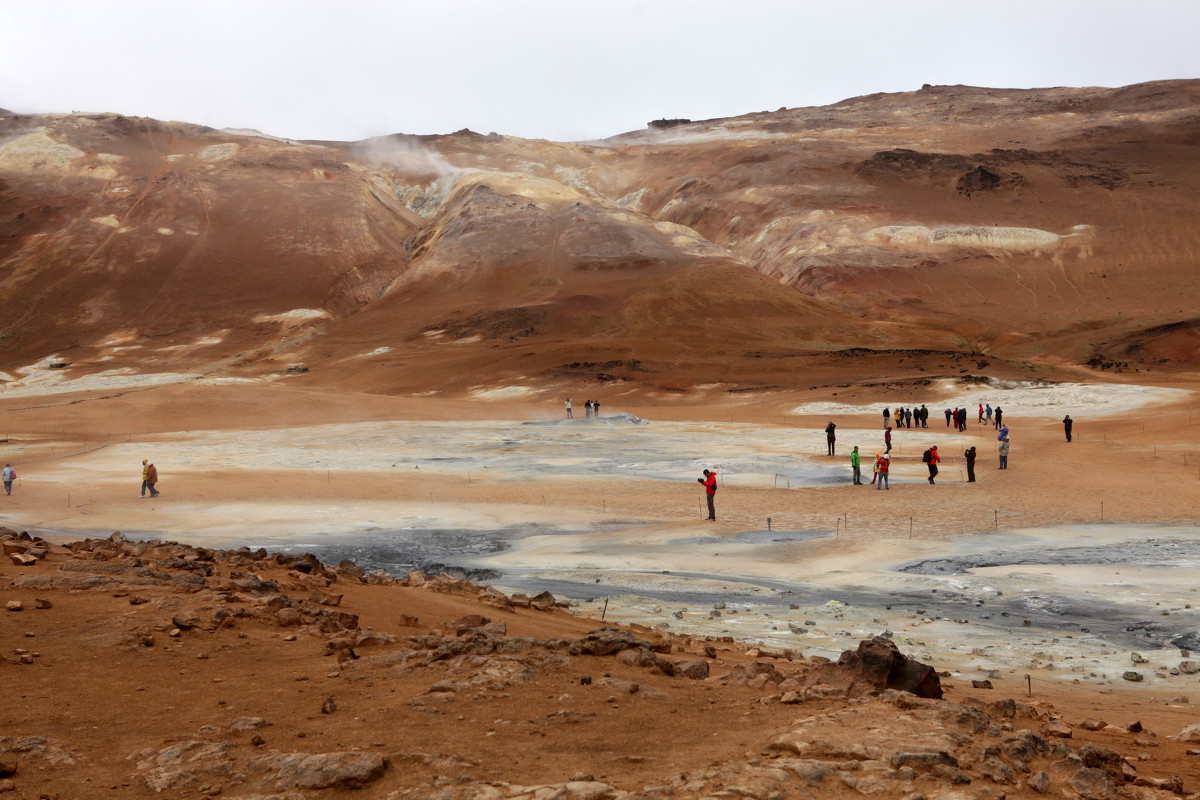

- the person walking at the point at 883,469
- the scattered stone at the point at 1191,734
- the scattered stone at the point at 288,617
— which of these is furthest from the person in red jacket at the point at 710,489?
the scattered stone at the point at 1191,734

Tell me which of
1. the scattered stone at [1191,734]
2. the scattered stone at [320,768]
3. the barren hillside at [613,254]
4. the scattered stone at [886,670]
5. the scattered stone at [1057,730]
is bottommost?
the scattered stone at [1191,734]

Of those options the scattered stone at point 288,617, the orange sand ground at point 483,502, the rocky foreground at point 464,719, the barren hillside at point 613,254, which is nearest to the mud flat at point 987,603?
the orange sand ground at point 483,502

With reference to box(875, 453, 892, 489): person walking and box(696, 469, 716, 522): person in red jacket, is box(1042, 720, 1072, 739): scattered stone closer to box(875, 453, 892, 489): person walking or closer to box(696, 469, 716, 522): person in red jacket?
box(696, 469, 716, 522): person in red jacket

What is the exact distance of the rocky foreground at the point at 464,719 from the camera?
6.48m

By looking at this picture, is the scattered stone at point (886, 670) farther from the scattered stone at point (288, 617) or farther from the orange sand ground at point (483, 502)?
the scattered stone at point (288, 617)

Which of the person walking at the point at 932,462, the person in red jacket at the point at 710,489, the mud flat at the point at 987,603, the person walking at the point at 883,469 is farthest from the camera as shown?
the person walking at the point at 932,462

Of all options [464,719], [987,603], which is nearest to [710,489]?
[987,603]

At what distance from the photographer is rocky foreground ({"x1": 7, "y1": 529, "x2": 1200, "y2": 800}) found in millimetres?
6477

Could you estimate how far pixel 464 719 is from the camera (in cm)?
760

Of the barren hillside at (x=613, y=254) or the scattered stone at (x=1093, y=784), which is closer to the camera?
the scattered stone at (x=1093, y=784)

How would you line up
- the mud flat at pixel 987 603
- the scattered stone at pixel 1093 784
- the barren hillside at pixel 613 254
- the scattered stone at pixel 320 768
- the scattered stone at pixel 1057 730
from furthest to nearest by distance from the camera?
the barren hillside at pixel 613 254
the mud flat at pixel 987 603
the scattered stone at pixel 1057 730
the scattered stone at pixel 320 768
the scattered stone at pixel 1093 784

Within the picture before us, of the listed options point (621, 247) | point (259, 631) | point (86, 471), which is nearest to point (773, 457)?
point (86, 471)

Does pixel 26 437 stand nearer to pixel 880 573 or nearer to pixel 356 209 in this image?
pixel 880 573

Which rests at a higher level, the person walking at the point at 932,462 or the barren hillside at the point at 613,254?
the barren hillside at the point at 613,254
